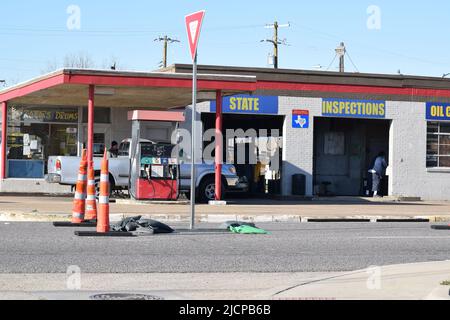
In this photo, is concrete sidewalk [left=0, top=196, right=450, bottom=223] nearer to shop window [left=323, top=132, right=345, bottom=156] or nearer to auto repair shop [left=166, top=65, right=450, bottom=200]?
auto repair shop [left=166, top=65, right=450, bottom=200]

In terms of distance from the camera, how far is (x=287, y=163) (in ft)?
107

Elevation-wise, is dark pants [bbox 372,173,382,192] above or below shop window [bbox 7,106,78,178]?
below

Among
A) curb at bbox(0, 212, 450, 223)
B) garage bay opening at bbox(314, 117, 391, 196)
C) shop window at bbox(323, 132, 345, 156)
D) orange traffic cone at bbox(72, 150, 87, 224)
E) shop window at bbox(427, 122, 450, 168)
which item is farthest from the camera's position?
shop window at bbox(323, 132, 345, 156)

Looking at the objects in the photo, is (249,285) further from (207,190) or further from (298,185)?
(298,185)

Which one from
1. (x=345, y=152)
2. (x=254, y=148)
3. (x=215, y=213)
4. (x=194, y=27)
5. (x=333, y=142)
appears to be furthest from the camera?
(x=345, y=152)

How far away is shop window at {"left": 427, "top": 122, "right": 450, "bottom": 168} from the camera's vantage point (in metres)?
34.8

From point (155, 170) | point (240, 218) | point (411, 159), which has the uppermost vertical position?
point (411, 159)

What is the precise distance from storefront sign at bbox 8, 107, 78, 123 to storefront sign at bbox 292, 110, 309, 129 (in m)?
8.19

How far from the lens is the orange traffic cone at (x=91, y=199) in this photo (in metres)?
15.3

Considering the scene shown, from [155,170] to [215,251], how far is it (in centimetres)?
1196

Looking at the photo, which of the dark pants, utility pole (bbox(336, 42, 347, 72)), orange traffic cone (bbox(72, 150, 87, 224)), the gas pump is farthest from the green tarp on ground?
utility pole (bbox(336, 42, 347, 72))

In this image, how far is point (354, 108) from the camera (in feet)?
110

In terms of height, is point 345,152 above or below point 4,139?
below

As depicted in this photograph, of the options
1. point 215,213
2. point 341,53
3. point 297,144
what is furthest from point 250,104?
point 341,53
